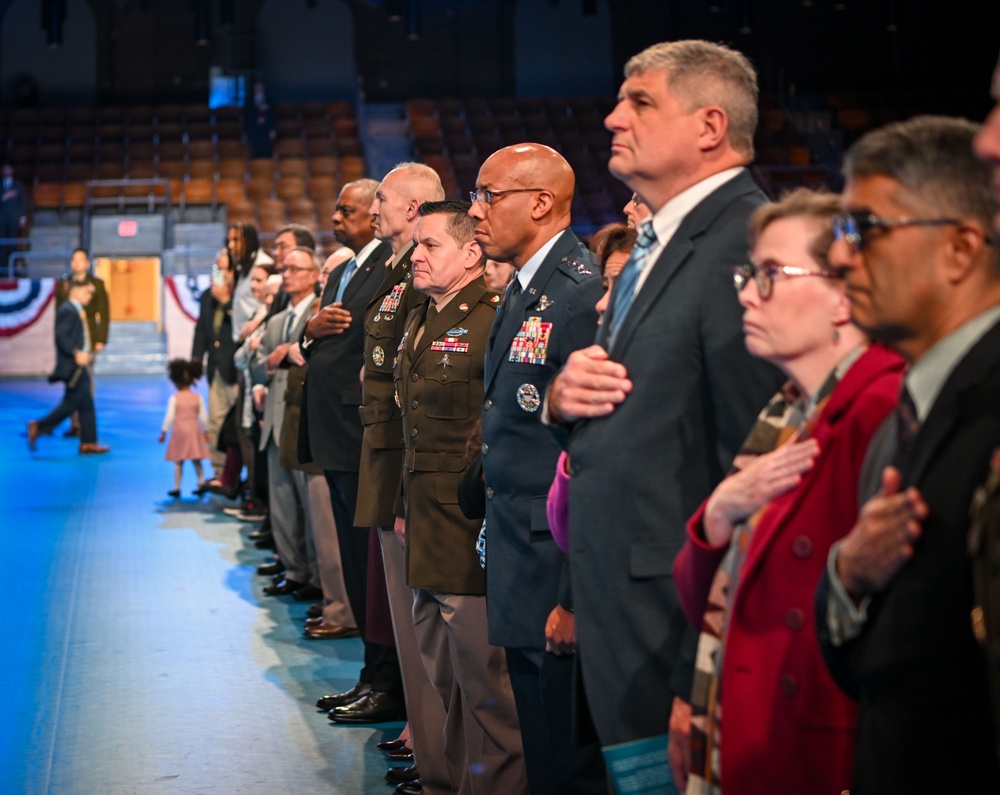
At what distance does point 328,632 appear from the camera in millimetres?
5145

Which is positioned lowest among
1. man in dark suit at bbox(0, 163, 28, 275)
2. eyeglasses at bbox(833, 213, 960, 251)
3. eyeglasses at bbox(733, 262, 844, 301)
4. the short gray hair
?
eyeglasses at bbox(733, 262, 844, 301)

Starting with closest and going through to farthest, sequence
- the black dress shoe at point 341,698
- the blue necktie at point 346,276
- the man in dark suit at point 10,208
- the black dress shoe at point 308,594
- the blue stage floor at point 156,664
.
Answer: the blue stage floor at point 156,664 < the black dress shoe at point 341,698 < the blue necktie at point 346,276 < the black dress shoe at point 308,594 < the man in dark suit at point 10,208

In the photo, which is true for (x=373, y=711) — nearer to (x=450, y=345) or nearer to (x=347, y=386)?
(x=347, y=386)

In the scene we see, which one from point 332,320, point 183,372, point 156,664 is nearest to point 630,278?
point 332,320

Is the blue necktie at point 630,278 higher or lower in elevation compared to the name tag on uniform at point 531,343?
A: higher

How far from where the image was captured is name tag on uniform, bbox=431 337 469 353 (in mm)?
3180

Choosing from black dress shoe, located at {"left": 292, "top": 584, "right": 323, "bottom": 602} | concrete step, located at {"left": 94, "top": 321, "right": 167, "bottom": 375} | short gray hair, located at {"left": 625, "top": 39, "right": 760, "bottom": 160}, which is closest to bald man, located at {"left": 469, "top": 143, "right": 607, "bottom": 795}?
short gray hair, located at {"left": 625, "top": 39, "right": 760, "bottom": 160}

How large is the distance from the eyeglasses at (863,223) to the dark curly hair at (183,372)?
758 centimetres

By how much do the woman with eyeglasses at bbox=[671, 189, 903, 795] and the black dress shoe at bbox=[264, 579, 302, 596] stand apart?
4.35 metres

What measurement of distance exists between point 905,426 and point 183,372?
25.4ft

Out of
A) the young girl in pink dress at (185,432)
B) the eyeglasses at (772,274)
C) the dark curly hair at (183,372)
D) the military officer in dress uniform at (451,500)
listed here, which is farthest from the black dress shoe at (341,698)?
the dark curly hair at (183,372)

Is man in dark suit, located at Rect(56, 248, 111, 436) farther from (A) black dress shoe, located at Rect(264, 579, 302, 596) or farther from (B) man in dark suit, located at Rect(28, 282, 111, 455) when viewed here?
(A) black dress shoe, located at Rect(264, 579, 302, 596)

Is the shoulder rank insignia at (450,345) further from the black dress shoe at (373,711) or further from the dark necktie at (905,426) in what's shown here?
the dark necktie at (905,426)

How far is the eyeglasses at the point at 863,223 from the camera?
52.4 inches
